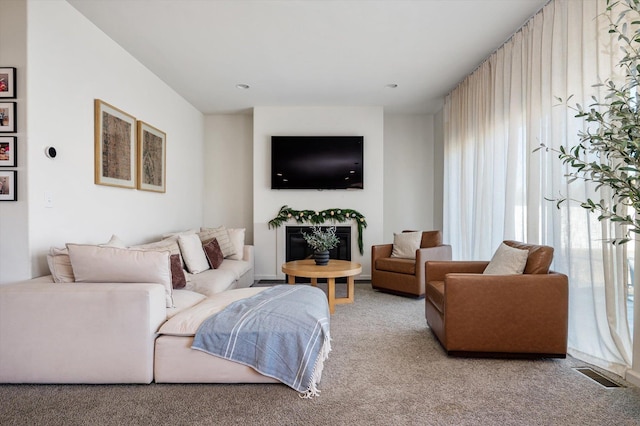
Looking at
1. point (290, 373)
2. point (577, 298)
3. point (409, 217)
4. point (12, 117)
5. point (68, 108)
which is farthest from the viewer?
point (409, 217)

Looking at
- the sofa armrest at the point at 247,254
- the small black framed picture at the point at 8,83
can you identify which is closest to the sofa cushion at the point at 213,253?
the sofa armrest at the point at 247,254

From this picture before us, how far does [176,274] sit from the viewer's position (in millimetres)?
3055

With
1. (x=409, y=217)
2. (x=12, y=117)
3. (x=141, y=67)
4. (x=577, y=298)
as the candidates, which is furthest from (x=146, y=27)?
(x=409, y=217)

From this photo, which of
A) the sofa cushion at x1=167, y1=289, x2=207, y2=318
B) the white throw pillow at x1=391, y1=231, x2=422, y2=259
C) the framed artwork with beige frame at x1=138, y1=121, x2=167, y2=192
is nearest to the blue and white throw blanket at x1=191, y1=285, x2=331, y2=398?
the sofa cushion at x1=167, y1=289, x2=207, y2=318

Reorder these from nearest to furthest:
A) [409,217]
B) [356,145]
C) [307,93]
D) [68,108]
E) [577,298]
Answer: [577,298], [68,108], [307,93], [356,145], [409,217]

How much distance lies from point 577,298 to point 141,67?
4.71 m

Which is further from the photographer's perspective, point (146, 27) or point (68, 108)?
point (146, 27)

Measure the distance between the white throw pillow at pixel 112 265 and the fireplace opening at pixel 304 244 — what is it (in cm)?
319

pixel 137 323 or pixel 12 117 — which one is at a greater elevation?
pixel 12 117

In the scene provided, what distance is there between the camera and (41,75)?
8.32ft

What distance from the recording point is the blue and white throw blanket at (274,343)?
6.87ft

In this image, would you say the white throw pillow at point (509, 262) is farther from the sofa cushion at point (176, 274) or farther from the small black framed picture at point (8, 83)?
the small black framed picture at point (8, 83)

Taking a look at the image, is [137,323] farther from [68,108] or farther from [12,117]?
[68,108]

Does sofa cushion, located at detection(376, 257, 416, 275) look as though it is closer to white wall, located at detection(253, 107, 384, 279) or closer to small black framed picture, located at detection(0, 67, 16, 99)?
white wall, located at detection(253, 107, 384, 279)
